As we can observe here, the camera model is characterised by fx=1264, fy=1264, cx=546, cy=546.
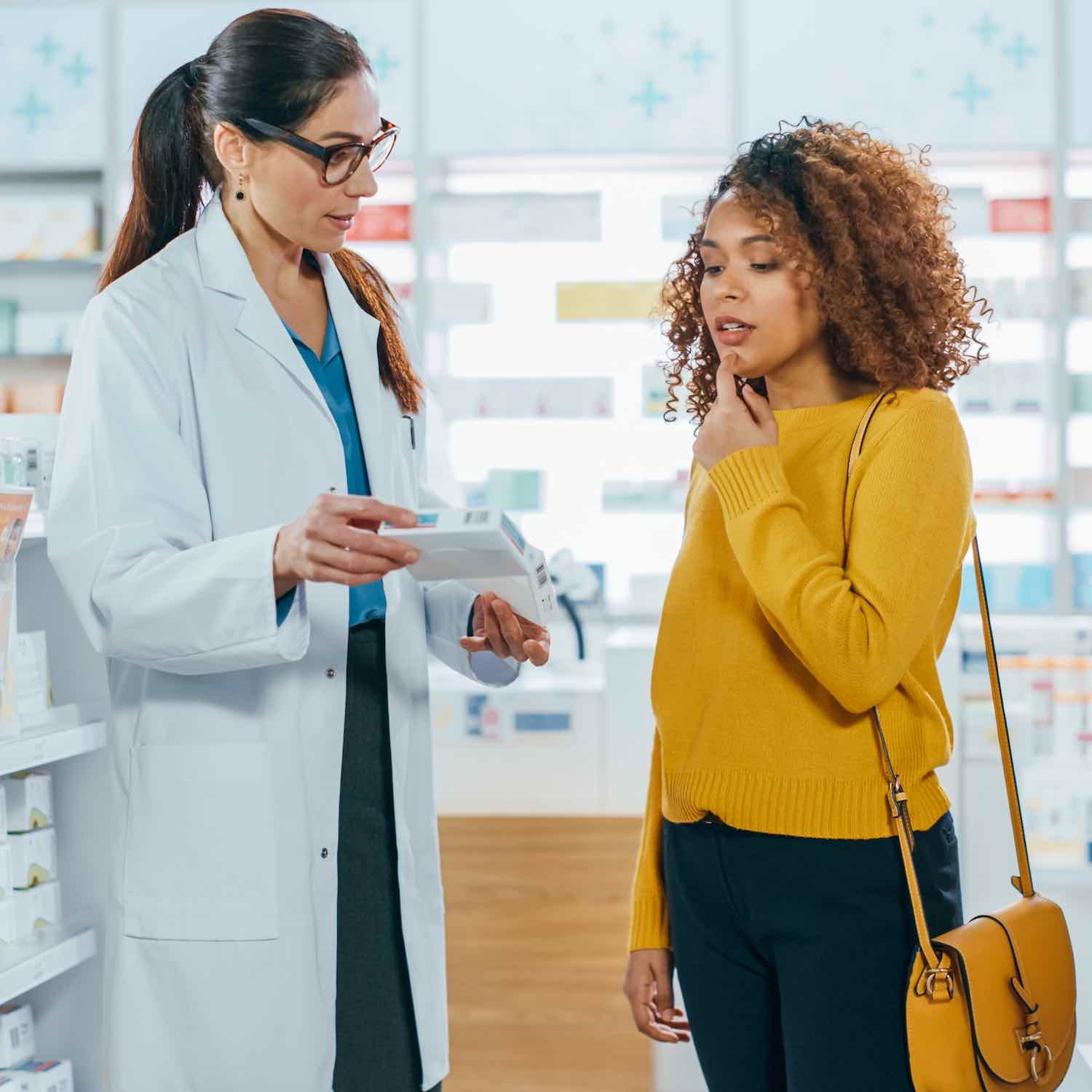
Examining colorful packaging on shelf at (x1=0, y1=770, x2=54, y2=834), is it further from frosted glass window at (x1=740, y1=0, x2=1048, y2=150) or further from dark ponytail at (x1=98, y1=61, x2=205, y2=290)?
frosted glass window at (x1=740, y1=0, x2=1048, y2=150)

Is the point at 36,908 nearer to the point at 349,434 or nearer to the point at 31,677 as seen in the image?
the point at 31,677

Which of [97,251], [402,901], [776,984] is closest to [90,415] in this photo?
[402,901]

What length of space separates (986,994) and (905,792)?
0.64ft

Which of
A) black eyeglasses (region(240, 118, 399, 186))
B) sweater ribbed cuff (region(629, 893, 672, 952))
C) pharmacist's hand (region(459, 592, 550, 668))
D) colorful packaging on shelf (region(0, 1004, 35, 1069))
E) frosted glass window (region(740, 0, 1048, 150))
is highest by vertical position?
frosted glass window (region(740, 0, 1048, 150))

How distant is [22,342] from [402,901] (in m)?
4.00

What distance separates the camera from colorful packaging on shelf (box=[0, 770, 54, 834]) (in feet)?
5.84

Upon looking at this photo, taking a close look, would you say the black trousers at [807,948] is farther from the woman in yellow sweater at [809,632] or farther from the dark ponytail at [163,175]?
the dark ponytail at [163,175]

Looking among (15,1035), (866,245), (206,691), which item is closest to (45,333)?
(15,1035)

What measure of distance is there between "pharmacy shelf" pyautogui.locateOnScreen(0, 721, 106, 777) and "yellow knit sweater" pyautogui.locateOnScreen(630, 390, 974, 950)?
849mm

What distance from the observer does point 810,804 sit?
47.0 inches

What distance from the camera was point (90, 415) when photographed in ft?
4.01

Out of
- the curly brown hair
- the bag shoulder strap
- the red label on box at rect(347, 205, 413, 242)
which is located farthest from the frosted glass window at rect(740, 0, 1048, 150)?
the bag shoulder strap

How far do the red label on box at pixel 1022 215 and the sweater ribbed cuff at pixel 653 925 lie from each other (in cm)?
382

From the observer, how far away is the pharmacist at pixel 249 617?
1194 mm
